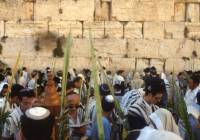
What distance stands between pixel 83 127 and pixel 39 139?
1.51m

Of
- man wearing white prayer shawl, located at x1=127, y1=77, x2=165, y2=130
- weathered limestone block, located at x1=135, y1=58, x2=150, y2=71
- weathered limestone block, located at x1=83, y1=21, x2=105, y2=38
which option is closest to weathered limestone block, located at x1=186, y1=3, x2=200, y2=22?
weathered limestone block, located at x1=135, y1=58, x2=150, y2=71

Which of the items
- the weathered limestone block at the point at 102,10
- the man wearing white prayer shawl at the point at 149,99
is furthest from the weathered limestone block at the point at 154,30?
the man wearing white prayer shawl at the point at 149,99

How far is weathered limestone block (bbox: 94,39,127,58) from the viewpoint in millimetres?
20234

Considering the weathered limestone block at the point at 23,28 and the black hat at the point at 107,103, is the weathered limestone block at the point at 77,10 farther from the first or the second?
the black hat at the point at 107,103

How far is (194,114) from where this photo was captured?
5457mm

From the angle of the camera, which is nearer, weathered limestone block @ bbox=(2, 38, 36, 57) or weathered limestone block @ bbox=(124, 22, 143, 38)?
weathered limestone block @ bbox=(2, 38, 36, 57)

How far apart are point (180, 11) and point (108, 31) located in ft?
9.21

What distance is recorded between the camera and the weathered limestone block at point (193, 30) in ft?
66.9

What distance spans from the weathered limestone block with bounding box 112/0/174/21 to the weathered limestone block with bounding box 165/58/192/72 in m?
1.59

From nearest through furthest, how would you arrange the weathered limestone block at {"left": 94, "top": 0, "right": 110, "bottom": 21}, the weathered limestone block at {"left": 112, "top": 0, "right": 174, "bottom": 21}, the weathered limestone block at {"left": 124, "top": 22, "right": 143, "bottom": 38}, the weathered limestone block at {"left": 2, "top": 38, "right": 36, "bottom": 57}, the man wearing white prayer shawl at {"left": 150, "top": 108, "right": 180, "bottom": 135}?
the man wearing white prayer shawl at {"left": 150, "top": 108, "right": 180, "bottom": 135} < the weathered limestone block at {"left": 2, "top": 38, "right": 36, "bottom": 57} < the weathered limestone block at {"left": 124, "top": 22, "right": 143, "bottom": 38} < the weathered limestone block at {"left": 112, "top": 0, "right": 174, "bottom": 21} < the weathered limestone block at {"left": 94, "top": 0, "right": 110, "bottom": 21}

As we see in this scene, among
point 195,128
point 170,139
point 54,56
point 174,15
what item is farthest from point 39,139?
point 174,15

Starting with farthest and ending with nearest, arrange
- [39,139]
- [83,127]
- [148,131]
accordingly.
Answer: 1. [83,127]
2. [39,139]
3. [148,131]

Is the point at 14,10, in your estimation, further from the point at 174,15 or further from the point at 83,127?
the point at 83,127

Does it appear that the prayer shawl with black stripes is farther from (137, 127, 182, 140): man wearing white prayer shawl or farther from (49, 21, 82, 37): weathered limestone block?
(49, 21, 82, 37): weathered limestone block
